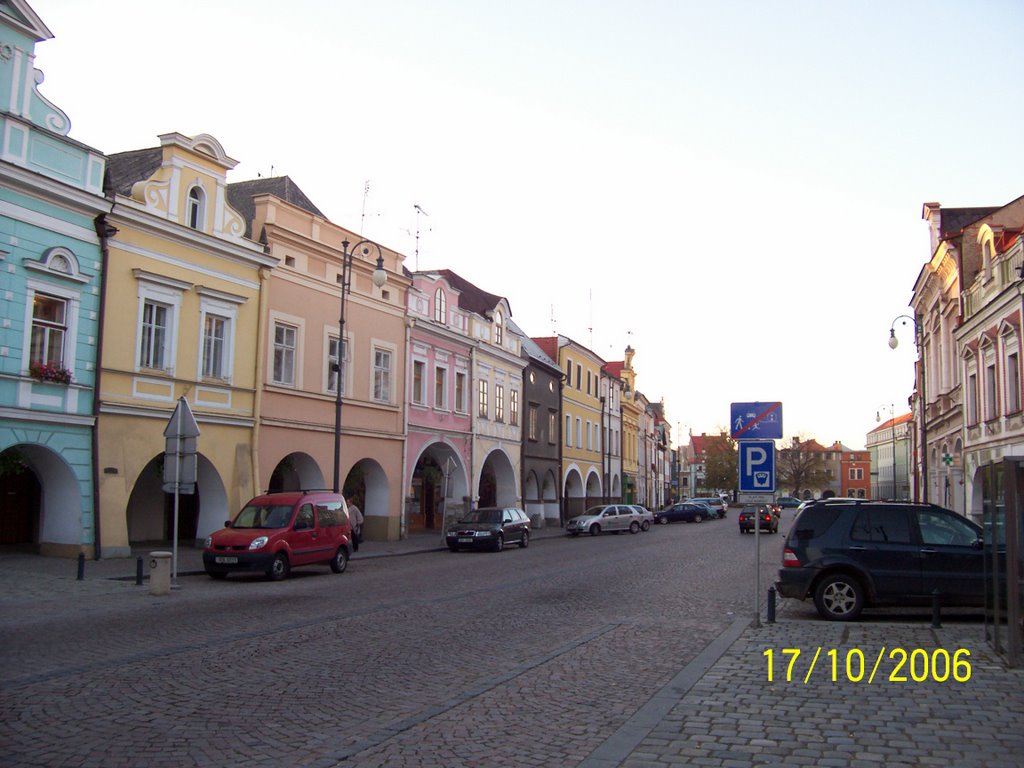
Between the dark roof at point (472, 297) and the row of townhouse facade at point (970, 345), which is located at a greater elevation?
the dark roof at point (472, 297)

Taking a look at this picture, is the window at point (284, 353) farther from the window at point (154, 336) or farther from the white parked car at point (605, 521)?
the white parked car at point (605, 521)

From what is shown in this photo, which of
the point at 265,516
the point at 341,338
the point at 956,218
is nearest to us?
the point at 265,516

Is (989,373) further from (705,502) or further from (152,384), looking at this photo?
(705,502)

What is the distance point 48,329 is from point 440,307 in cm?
1888

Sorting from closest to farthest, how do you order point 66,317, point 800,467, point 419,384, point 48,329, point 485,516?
1. point 48,329
2. point 66,317
3. point 485,516
4. point 419,384
5. point 800,467

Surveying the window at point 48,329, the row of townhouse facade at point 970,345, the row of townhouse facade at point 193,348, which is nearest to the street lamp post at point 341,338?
the row of townhouse facade at point 193,348

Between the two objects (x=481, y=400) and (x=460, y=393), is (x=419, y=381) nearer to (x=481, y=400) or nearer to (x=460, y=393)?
(x=460, y=393)

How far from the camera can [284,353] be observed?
1125 inches

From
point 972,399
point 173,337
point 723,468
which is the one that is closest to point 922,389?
point 972,399

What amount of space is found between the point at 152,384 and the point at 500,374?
22.8 metres

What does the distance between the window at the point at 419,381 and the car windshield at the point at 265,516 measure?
1579 cm

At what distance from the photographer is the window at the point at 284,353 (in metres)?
Answer: 28.2

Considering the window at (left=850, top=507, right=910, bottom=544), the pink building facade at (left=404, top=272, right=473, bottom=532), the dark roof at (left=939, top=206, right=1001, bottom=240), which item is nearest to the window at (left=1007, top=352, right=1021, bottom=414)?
the dark roof at (left=939, top=206, right=1001, bottom=240)
